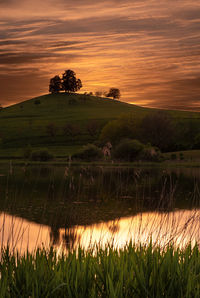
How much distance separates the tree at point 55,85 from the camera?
610ft

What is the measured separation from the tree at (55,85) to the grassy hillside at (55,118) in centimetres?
389

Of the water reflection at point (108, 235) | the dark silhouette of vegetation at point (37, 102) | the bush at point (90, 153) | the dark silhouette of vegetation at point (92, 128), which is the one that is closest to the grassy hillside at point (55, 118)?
the dark silhouette of vegetation at point (37, 102)

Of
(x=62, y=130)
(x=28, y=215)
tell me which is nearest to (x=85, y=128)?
(x=62, y=130)

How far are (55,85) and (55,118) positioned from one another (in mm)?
42735

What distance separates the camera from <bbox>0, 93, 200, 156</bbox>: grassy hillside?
401 ft

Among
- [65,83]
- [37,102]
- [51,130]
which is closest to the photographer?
[51,130]

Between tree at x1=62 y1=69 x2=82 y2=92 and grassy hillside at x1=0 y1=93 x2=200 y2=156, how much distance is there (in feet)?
12.8

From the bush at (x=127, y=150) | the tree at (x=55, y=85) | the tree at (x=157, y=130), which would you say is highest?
the tree at (x=55, y=85)

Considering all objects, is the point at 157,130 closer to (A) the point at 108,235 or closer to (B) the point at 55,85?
(A) the point at 108,235

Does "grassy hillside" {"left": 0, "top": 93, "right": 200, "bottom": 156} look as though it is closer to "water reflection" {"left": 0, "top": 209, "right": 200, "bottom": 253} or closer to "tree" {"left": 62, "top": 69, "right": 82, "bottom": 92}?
"tree" {"left": 62, "top": 69, "right": 82, "bottom": 92}

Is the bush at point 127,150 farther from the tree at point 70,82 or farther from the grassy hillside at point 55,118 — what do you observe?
the tree at point 70,82

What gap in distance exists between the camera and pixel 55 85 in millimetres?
185875

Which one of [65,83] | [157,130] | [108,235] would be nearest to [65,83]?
[65,83]

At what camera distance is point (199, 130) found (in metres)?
124
